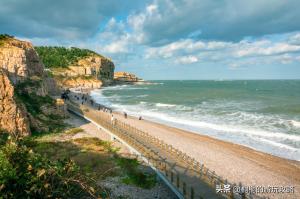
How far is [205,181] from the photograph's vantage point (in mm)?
17828

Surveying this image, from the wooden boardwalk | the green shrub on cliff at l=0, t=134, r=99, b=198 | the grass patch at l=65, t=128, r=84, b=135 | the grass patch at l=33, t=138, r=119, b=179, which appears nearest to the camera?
the green shrub on cliff at l=0, t=134, r=99, b=198

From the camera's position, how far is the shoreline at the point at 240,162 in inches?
869

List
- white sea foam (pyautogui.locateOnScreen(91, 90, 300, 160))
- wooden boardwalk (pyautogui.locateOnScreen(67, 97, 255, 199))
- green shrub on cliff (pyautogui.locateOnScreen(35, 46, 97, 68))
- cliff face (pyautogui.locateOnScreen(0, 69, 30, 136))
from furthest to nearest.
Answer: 1. green shrub on cliff (pyautogui.locateOnScreen(35, 46, 97, 68))
2. white sea foam (pyautogui.locateOnScreen(91, 90, 300, 160))
3. cliff face (pyautogui.locateOnScreen(0, 69, 30, 136))
4. wooden boardwalk (pyautogui.locateOnScreen(67, 97, 255, 199))

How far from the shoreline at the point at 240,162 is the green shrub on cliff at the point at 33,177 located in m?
16.5

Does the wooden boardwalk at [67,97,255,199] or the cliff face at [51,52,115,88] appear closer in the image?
the wooden boardwalk at [67,97,255,199]

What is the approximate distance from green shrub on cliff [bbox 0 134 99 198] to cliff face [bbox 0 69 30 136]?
2480 cm

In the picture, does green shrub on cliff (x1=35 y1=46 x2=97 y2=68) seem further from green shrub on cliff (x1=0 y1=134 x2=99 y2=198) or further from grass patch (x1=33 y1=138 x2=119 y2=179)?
green shrub on cliff (x1=0 y1=134 x2=99 y2=198)

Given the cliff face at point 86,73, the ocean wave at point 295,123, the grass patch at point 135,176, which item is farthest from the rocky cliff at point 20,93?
the cliff face at point 86,73

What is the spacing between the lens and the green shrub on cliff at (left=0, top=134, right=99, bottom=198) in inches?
270

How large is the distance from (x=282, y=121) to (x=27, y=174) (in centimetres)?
4887

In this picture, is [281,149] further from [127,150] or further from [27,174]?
[27,174]

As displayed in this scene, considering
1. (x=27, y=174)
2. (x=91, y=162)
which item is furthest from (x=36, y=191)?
(x=91, y=162)

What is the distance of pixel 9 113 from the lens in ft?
100

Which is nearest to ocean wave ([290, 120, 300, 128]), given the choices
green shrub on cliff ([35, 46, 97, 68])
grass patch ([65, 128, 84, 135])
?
grass patch ([65, 128, 84, 135])
